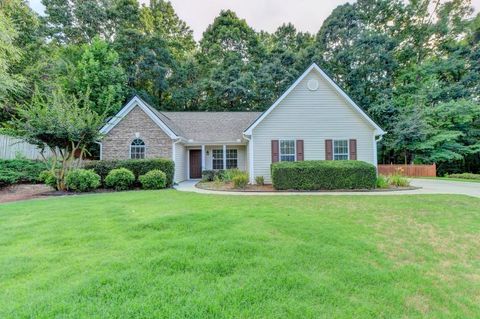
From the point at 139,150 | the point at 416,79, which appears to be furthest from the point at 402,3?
the point at 139,150

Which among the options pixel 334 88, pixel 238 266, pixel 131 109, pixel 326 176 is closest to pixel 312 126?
pixel 334 88

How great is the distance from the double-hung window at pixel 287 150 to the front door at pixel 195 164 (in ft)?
23.0

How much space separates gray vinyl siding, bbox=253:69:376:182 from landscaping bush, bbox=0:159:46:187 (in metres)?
12.2

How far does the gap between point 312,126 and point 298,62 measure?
16.4m

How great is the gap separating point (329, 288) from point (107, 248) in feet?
11.3

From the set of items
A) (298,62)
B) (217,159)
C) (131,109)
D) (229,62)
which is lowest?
(217,159)

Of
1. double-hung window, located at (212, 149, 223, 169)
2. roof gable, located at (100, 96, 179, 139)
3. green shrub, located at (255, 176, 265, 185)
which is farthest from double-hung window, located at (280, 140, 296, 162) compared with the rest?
roof gable, located at (100, 96, 179, 139)

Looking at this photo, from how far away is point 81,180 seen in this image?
11.2 metres

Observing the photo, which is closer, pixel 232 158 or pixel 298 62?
pixel 232 158

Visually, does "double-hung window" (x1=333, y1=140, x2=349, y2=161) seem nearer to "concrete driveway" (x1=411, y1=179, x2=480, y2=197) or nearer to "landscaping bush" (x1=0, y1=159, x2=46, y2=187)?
"concrete driveway" (x1=411, y1=179, x2=480, y2=197)

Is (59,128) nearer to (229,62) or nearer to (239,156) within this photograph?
(239,156)

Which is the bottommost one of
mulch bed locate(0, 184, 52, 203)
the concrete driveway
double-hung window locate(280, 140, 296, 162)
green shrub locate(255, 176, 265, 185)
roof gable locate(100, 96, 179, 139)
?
the concrete driveway

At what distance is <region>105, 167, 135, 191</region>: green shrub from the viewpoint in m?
11.7

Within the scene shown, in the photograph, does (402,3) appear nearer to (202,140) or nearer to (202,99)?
(202,99)
